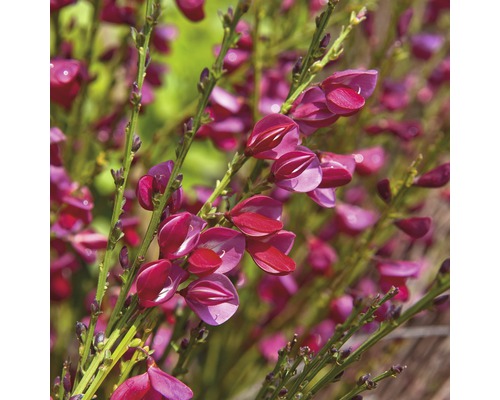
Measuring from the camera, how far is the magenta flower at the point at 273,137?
0.44 meters

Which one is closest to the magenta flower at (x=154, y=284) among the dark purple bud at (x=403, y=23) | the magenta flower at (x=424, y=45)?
the dark purple bud at (x=403, y=23)

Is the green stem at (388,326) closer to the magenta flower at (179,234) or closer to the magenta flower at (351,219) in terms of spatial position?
the magenta flower at (179,234)

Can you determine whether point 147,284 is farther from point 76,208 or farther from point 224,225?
point 76,208

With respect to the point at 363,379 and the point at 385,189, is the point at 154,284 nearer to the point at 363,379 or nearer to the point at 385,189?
the point at 363,379

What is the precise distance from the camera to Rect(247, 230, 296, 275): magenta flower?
1.47 ft

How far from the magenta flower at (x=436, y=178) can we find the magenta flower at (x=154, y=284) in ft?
0.93

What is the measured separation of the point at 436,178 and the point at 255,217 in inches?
9.5

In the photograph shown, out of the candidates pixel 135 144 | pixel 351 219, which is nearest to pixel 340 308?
pixel 351 219

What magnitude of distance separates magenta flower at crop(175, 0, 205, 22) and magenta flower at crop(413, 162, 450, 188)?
25 centimetres

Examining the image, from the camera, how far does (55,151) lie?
646 millimetres

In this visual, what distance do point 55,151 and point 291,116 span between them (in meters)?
0.26
